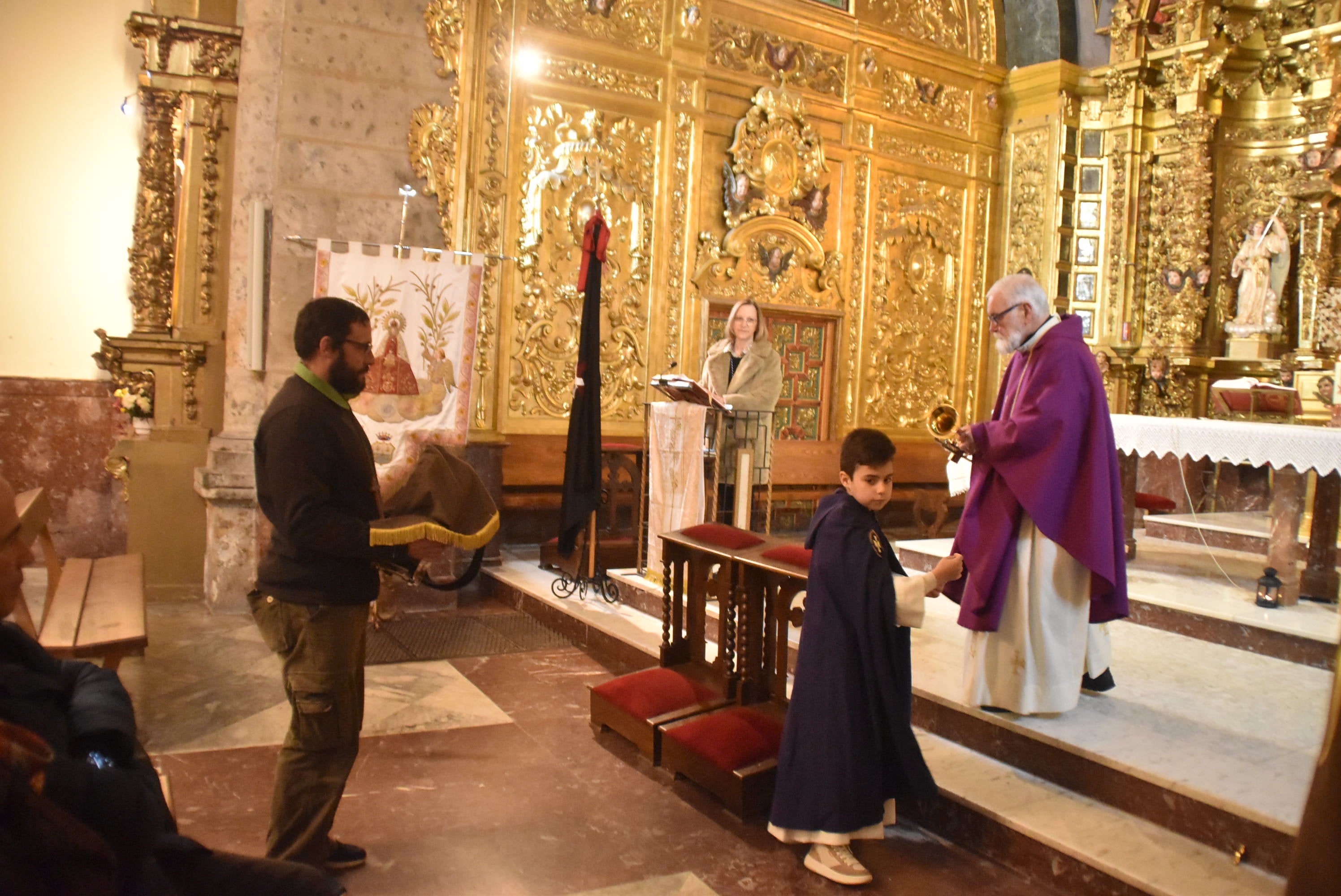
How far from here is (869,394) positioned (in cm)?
994

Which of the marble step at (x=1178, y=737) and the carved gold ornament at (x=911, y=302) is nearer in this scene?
the marble step at (x=1178, y=737)

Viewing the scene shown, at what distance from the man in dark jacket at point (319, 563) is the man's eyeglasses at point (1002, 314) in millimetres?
2435

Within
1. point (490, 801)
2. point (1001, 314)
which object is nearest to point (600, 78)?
point (1001, 314)

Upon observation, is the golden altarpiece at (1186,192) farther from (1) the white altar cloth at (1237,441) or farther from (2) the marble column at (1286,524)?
(1) the white altar cloth at (1237,441)

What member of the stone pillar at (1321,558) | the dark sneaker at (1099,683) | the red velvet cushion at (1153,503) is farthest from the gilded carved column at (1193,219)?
the dark sneaker at (1099,683)

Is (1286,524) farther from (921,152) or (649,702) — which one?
(921,152)

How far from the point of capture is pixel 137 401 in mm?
6965

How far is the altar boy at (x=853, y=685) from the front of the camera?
301 cm

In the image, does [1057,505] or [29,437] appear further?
[29,437]

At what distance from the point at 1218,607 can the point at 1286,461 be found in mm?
886

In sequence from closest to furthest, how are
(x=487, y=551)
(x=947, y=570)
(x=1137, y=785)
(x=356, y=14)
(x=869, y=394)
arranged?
(x=947, y=570) → (x=1137, y=785) → (x=356, y=14) → (x=487, y=551) → (x=869, y=394)

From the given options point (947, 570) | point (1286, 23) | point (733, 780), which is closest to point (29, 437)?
point (733, 780)

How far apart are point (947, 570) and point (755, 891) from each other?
3.79 ft

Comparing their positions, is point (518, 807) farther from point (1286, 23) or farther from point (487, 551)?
point (1286, 23)
